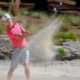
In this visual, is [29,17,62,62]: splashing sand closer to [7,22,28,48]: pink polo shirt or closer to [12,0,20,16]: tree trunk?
[7,22,28,48]: pink polo shirt

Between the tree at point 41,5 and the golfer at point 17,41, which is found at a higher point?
the golfer at point 17,41

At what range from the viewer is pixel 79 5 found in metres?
24.3

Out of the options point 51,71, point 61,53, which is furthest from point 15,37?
point 61,53

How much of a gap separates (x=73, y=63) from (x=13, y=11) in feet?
22.7

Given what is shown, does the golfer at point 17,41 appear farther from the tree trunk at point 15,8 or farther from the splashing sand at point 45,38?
the tree trunk at point 15,8

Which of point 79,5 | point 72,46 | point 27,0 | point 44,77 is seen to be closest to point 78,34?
point 72,46

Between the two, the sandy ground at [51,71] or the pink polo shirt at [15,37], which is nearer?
the pink polo shirt at [15,37]

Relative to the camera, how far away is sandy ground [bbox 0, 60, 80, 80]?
10.4m

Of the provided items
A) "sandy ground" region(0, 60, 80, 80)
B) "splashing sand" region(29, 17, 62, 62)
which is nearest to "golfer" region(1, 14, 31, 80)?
"splashing sand" region(29, 17, 62, 62)

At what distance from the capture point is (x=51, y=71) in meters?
11.1

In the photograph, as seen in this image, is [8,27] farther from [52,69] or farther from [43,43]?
[52,69]

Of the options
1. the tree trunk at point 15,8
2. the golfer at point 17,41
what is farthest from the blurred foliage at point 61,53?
the tree trunk at point 15,8

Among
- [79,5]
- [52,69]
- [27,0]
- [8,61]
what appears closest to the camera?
[52,69]

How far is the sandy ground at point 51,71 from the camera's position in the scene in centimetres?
1041
